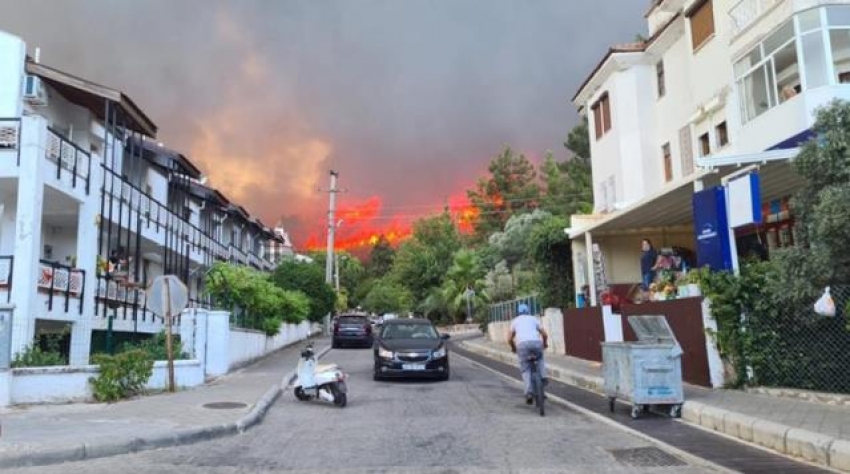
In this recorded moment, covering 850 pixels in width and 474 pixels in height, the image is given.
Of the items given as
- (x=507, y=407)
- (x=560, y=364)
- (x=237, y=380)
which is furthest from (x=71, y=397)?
(x=560, y=364)

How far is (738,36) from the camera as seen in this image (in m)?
19.4

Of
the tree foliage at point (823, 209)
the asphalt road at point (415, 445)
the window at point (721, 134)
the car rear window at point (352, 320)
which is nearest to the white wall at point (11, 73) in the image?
the asphalt road at point (415, 445)

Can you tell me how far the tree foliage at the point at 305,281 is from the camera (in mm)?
39500

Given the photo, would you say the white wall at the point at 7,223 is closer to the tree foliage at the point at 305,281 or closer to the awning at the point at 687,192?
the awning at the point at 687,192

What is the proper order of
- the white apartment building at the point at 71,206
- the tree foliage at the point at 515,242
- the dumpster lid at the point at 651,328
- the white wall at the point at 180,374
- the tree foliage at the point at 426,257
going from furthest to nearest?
the tree foliage at the point at 426,257 → the tree foliage at the point at 515,242 → the white apartment building at the point at 71,206 → the white wall at the point at 180,374 → the dumpster lid at the point at 651,328

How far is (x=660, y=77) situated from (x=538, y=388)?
17880 millimetres

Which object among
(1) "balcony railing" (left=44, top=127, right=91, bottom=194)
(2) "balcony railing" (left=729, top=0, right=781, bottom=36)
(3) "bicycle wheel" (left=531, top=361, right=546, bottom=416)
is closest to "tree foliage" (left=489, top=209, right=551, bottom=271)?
(2) "balcony railing" (left=729, top=0, right=781, bottom=36)

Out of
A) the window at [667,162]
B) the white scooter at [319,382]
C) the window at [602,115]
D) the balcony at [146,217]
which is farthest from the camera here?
the window at [602,115]

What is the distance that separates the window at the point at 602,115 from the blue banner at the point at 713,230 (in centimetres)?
1463

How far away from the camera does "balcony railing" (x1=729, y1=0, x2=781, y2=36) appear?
18281 mm

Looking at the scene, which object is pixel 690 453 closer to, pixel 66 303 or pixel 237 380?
pixel 237 380

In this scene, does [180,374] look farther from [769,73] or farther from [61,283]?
[769,73]

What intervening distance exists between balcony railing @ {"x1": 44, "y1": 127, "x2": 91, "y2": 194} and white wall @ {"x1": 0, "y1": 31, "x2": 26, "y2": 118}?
5.84 feet

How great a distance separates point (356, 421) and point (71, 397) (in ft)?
18.7
